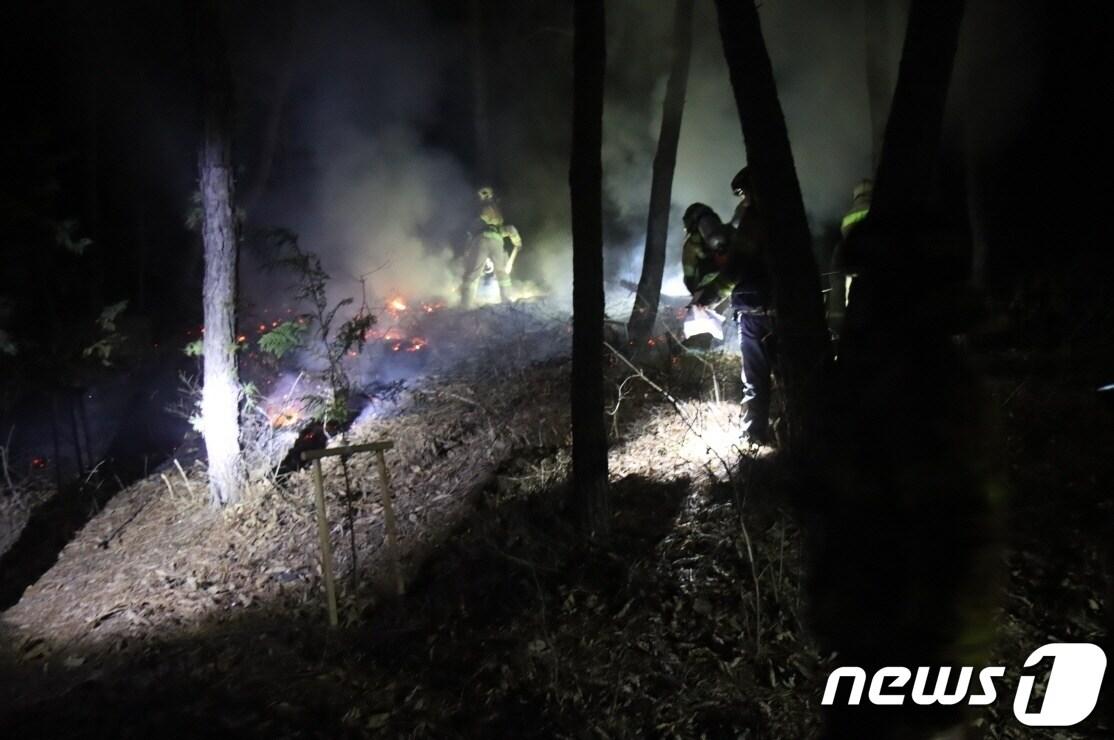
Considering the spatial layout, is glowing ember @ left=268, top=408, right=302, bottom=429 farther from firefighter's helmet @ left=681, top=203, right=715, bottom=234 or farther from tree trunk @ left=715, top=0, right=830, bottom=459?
tree trunk @ left=715, top=0, right=830, bottom=459

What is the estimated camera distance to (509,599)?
5.40m

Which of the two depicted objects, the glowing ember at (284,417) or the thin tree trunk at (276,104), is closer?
the glowing ember at (284,417)

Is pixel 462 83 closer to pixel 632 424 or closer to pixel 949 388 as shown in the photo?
pixel 632 424

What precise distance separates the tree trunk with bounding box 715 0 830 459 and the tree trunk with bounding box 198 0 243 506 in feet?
21.1

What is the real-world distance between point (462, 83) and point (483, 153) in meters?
6.00

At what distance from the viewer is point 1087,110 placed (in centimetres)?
1241

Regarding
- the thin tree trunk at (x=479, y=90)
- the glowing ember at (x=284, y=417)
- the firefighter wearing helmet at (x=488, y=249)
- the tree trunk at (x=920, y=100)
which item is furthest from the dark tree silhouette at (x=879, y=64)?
the thin tree trunk at (x=479, y=90)

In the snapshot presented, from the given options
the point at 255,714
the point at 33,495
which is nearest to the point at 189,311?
the point at 33,495

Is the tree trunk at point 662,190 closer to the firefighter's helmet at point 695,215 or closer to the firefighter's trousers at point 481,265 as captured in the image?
the firefighter's helmet at point 695,215

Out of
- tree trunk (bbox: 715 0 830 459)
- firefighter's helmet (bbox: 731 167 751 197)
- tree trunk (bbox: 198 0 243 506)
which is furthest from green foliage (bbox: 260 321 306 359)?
tree trunk (bbox: 715 0 830 459)

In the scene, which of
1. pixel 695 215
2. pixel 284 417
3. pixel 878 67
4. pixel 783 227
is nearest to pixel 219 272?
pixel 284 417

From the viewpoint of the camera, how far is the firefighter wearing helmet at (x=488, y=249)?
584 inches
